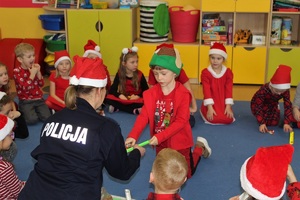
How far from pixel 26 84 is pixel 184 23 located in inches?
78.9

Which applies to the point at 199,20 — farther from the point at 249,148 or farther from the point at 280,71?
the point at 249,148

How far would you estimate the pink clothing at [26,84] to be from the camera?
3752 mm

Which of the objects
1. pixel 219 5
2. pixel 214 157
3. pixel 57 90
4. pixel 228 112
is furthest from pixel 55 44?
pixel 214 157

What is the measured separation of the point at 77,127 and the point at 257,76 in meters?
3.46

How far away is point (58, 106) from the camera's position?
3867 mm

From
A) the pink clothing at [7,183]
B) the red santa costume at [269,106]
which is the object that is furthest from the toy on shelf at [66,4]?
the pink clothing at [7,183]

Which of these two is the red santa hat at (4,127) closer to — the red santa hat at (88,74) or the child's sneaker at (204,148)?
Result: the red santa hat at (88,74)

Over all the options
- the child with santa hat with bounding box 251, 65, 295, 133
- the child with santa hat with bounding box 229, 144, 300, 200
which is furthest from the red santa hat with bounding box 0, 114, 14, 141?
the child with santa hat with bounding box 251, 65, 295, 133

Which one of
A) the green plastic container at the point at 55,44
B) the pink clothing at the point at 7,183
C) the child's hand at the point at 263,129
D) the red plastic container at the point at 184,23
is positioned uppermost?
the red plastic container at the point at 184,23

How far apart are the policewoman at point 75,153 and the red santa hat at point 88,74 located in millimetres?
18

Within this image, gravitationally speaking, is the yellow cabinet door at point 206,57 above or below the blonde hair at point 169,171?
above

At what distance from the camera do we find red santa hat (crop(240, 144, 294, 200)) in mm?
1622

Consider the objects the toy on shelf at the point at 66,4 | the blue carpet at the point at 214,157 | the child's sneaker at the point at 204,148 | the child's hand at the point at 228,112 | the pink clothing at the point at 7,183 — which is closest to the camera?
the pink clothing at the point at 7,183

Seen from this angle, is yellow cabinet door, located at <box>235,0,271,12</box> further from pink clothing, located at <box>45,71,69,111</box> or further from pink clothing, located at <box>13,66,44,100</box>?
pink clothing, located at <box>13,66,44,100</box>
